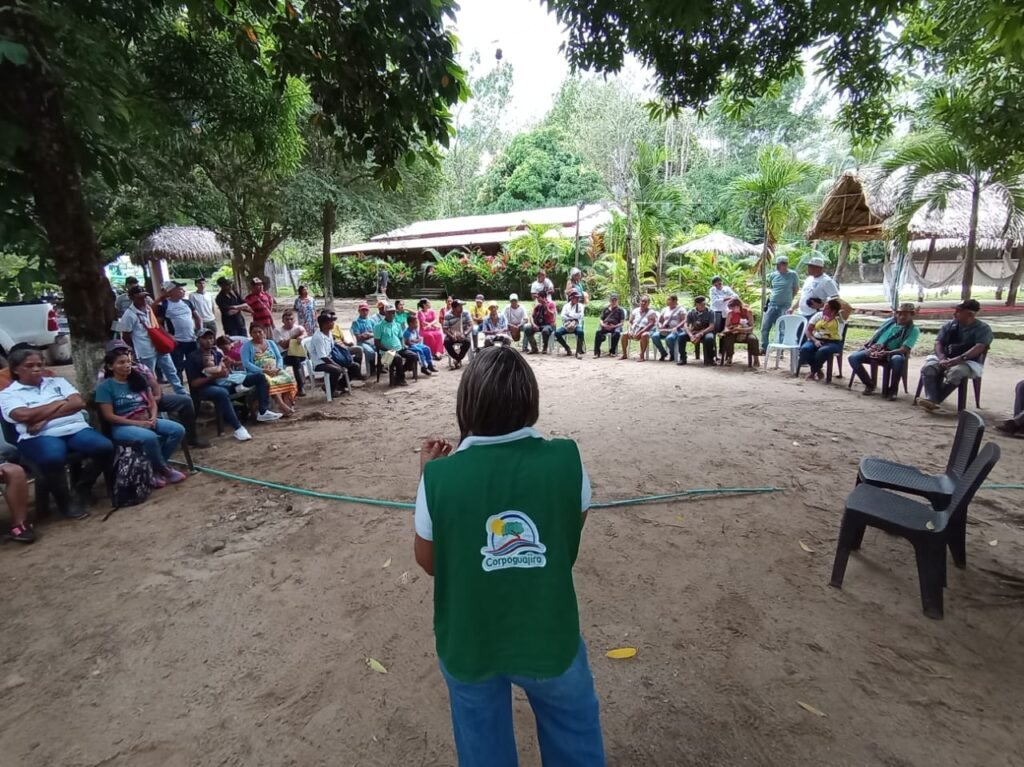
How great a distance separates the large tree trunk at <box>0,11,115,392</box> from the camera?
138 inches

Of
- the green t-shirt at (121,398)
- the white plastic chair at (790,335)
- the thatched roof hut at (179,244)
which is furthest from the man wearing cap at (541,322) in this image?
the thatched roof hut at (179,244)

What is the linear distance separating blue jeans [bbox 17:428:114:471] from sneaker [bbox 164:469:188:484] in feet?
1.66

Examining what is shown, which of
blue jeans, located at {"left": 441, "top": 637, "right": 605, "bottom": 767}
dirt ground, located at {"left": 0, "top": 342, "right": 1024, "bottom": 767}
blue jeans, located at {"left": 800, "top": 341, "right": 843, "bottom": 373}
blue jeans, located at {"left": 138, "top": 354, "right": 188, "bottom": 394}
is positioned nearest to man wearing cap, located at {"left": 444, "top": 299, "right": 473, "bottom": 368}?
blue jeans, located at {"left": 138, "top": 354, "right": 188, "bottom": 394}

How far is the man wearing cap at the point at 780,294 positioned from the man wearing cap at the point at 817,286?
11.0 inches

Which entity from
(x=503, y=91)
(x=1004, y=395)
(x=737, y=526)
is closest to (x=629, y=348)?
(x=1004, y=395)

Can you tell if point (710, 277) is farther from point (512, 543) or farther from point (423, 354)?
point (512, 543)

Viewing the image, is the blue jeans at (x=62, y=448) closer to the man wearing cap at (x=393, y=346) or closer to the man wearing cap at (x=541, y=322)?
the man wearing cap at (x=393, y=346)

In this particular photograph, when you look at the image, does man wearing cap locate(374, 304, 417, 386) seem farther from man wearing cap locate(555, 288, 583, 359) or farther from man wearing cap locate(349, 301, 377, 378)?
man wearing cap locate(555, 288, 583, 359)

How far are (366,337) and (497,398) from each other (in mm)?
8038

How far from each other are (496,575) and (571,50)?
15.9 ft

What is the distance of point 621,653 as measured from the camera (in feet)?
8.04

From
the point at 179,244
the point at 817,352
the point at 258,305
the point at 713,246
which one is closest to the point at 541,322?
the point at 817,352

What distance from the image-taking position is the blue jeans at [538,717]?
127 centimetres

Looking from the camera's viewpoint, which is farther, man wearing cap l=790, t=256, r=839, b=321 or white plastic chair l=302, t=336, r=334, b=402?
man wearing cap l=790, t=256, r=839, b=321
